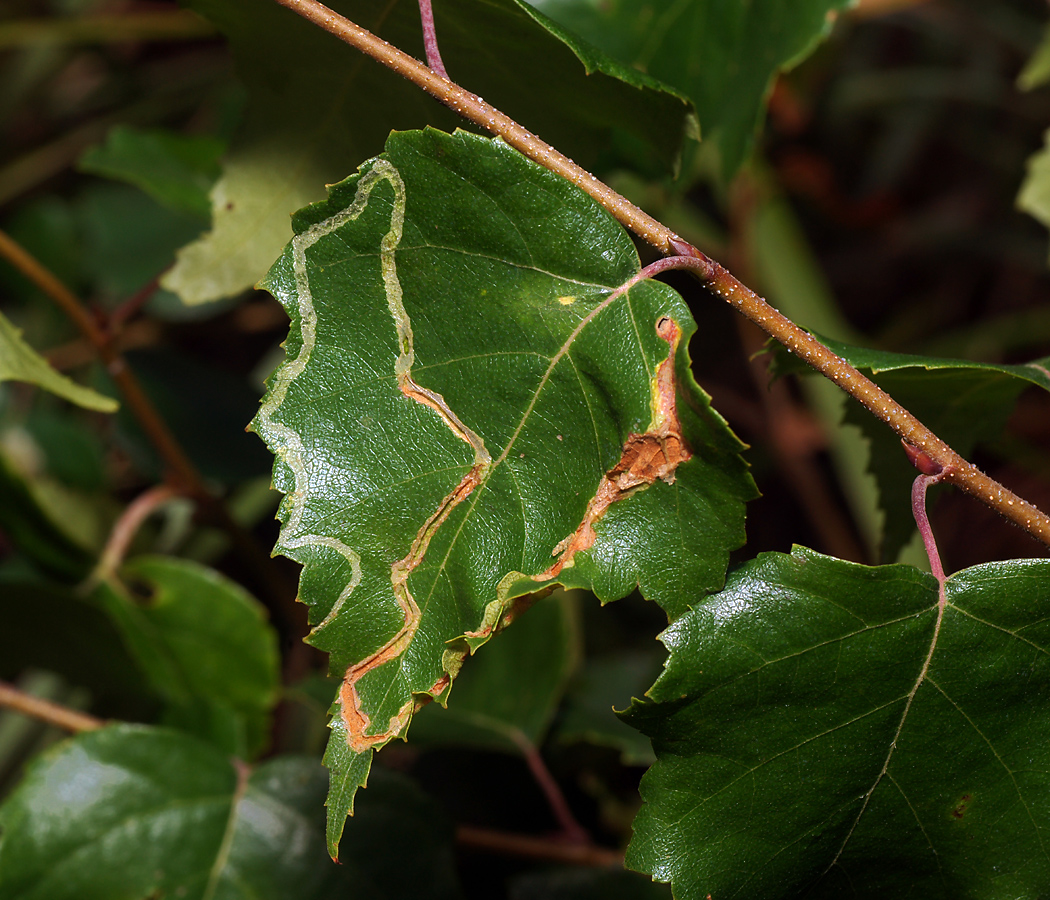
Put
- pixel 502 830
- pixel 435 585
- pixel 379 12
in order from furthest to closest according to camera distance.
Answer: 1. pixel 502 830
2. pixel 379 12
3. pixel 435 585

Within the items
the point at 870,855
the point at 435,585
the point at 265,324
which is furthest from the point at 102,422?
the point at 870,855

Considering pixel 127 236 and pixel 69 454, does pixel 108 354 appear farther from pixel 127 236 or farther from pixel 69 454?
pixel 127 236

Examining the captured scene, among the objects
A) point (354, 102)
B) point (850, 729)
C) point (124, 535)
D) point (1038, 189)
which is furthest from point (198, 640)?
point (1038, 189)

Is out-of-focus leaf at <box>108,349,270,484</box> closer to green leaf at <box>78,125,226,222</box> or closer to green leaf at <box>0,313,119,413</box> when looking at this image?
green leaf at <box>78,125,226,222</box>

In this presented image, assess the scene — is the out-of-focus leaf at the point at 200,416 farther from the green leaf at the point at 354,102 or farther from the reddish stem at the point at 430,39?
the reddish stem at the point at 430,39

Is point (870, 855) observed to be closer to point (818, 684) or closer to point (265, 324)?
point (818, 684)

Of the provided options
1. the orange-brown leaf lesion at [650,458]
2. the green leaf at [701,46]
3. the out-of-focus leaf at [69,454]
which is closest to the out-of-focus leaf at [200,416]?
the out-of-focus leaf at [69,454]

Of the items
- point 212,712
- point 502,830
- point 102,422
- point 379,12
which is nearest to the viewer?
point 379,12
